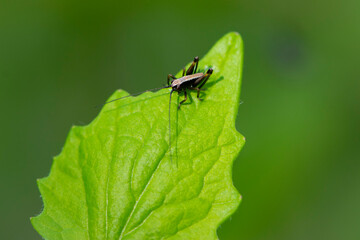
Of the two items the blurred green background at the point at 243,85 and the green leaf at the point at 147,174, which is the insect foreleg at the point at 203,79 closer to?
the green leaf at the point at 147,174

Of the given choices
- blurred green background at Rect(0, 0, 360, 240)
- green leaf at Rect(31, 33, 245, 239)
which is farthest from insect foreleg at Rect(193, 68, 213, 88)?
Answer: blurred green background at Rect(0, 0, 360, 240)

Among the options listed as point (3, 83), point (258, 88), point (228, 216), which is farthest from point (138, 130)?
point (3, 83)

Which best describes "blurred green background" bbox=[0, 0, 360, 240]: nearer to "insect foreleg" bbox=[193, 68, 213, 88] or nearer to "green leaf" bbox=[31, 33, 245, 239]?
"insect foreleg" bbox=[193, 68, 213, 88]

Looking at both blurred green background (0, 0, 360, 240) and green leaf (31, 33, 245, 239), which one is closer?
green leaf (31, 33, 245, 239)

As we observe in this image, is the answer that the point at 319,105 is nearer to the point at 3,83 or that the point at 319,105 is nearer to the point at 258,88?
the point at 258,88

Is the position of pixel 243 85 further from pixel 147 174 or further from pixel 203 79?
pixel 147 174
